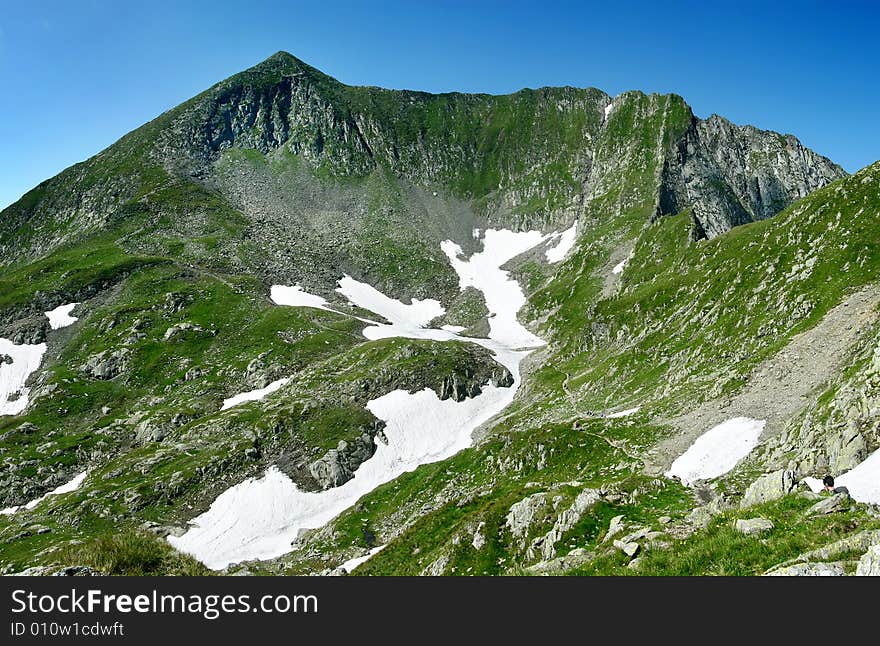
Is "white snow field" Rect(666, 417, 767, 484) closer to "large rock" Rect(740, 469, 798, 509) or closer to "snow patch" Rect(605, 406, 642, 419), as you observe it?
"snow patch" Rect(605, 406, 642, 419)

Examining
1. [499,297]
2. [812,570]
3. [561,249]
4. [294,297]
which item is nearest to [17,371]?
[294,297]

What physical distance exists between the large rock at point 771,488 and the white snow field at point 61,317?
489 ft

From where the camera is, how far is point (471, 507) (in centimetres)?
4306

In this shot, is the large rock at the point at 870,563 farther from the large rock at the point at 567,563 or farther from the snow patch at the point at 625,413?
the snow patch at the point at 625,413

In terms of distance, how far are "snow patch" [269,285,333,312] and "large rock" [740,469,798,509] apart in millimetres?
124448

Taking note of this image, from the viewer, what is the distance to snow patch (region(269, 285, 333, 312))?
140m

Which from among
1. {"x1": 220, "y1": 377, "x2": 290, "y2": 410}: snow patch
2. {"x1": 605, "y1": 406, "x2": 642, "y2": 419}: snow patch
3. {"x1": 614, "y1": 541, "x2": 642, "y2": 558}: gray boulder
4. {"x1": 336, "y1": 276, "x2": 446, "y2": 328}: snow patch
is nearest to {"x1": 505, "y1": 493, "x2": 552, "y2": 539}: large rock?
{"x1": 614, "y1": 541, "x2": 642, "y2": 558}: gray boulder

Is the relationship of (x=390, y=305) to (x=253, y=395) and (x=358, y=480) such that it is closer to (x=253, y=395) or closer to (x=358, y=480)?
(x=253, y=395)

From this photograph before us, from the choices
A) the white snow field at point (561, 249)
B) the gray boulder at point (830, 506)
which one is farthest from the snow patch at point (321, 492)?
the white snow field at point (561, 249)

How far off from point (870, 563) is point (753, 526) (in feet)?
15.7

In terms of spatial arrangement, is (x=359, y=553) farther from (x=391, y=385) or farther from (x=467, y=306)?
(x=467, y=306)

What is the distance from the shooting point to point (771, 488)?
2038 centimetres

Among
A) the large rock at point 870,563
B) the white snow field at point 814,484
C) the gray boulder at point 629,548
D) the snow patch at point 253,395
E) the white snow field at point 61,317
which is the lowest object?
the gray boulder at point 629,548

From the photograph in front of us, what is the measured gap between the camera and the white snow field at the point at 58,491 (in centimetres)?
7219
